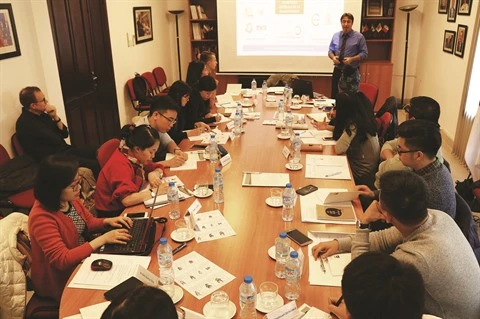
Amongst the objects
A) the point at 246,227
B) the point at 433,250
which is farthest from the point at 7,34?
the point at 433,250

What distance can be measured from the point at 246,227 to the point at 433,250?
938 mm

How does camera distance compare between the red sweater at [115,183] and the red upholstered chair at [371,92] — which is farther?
the red upholstered chair at [371,92]

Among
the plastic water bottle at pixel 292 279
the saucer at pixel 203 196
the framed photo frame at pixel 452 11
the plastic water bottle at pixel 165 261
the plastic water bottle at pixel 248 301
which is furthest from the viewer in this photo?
the framed photo frame at pixel 452 11

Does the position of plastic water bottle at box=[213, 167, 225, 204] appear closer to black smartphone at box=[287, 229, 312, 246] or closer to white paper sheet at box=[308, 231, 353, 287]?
black smartphone at box=[287, 229, 312, 246]

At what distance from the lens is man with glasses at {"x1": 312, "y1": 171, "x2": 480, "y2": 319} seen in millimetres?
1573

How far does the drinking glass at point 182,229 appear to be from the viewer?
83.1 inches

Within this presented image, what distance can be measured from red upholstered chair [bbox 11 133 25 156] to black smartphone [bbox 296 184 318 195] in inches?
99.3

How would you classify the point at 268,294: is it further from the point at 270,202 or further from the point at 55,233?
the point at 55,233

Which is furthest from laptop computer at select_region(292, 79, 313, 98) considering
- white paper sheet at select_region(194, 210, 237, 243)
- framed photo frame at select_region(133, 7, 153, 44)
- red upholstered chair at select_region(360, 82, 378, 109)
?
white paper sheet at select_region(194, 210, 237, 243)

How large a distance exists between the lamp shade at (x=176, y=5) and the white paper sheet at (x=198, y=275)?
6.50 m

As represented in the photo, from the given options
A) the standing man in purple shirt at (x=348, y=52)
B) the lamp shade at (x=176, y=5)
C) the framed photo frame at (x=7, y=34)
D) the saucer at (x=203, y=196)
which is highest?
the lamp shade at (x=176, y=5)

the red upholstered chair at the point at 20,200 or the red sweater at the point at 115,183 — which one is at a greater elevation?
the red sweater at the point at 115,183

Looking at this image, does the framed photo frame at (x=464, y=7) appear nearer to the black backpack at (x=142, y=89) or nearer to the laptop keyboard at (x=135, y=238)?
the black backpack at (x=142, y=89)

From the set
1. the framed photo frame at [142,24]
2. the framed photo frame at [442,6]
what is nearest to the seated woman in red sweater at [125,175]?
the framed photo frame at [142,24]
